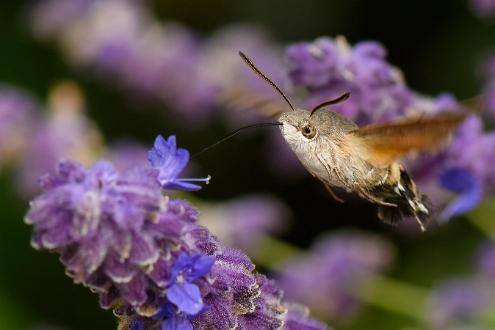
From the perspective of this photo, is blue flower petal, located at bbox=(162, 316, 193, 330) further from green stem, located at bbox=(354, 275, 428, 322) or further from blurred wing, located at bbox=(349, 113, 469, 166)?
green stem, located at bbox=(354, 275, 428, 322)

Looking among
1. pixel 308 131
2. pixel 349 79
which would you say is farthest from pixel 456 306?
pixel 308 131

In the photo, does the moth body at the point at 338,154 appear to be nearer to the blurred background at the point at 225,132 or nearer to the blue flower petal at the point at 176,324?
the blue flower petal at the point at 176,324

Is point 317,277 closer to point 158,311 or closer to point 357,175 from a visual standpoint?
point 357,175

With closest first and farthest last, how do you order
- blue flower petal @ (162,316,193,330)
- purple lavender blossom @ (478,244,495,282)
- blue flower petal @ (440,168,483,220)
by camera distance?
blue flower petal @ (162,316,193,330) → blue flower petal @ (440,168,483,220) → purple lavender blossom @ (478,244,495,282)

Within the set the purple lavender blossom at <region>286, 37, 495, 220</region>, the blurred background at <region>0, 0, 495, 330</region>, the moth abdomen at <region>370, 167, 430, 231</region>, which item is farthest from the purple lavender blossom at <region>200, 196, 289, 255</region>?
the moth abdomen at <region>370, 167, 430, 231</region>

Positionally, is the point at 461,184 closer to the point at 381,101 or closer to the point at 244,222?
the point at 381,101
